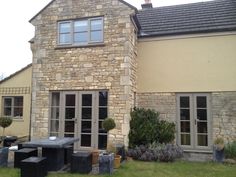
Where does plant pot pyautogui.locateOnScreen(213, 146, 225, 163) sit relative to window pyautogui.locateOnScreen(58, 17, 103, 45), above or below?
below

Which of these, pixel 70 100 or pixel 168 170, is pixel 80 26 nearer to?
pixel 70 100

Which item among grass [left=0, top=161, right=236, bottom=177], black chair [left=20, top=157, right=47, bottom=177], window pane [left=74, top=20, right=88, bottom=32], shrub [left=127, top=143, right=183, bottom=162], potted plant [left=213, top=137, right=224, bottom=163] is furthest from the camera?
window pane [left=74, top=20, right=88, bottom=32]

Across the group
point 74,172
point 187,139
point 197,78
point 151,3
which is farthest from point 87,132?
point 151,3

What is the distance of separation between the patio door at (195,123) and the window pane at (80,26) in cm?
510

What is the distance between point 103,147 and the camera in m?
10.4

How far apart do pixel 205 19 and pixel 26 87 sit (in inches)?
382

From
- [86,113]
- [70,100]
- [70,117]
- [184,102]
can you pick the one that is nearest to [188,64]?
[184,102]

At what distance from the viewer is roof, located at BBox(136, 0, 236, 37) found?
440 inches

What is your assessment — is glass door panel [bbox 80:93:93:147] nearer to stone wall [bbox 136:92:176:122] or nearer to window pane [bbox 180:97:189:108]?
stone wall [bbox 136:92:176:122]

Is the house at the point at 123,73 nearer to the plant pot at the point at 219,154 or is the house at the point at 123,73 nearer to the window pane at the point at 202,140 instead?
the window pane at the point at 202,140

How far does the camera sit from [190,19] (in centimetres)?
1207

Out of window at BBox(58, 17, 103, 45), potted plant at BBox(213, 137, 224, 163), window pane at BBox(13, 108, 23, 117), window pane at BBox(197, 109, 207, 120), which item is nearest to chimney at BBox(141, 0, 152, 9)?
window at BBox(58, 17, 103, 45)

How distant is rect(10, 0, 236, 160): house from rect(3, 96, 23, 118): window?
376 cm

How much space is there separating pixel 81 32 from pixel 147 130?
15.8 ft
